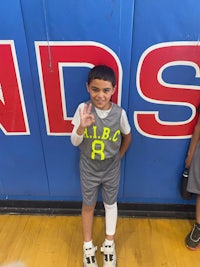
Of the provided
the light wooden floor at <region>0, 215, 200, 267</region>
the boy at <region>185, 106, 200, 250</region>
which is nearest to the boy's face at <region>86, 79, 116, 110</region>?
the boy at <region>185, 106, 200, 250</region>

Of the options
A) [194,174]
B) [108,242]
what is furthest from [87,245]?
[194,174]

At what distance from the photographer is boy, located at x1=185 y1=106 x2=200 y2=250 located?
140 cm

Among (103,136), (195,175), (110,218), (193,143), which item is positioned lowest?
(110,218)

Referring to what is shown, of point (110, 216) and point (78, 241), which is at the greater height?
point (110, 216)

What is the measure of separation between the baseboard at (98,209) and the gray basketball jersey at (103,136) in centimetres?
60

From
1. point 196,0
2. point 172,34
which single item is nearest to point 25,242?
point 172,34

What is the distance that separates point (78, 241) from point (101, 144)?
0.72 m

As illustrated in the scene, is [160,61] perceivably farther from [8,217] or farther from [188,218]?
[8,217]

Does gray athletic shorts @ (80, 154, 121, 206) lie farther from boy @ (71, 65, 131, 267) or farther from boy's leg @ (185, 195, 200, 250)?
boy's leg @ (185, 195, 200, 250)

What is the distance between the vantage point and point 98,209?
1.72 metres

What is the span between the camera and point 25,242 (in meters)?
1.52

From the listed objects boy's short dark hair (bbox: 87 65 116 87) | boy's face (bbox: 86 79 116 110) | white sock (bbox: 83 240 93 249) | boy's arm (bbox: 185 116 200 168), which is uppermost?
boy's short dark hair (bbox: 87 65 116 87)

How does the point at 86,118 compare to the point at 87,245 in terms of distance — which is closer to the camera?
the point at 86,118

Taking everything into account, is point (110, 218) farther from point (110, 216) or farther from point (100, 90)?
point (100, 90)
